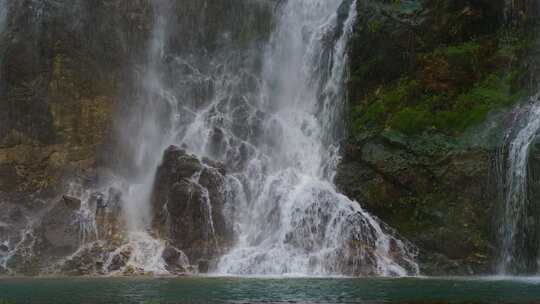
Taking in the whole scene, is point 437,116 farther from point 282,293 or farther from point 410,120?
point 282,293

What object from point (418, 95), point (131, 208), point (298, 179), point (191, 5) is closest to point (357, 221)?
point (298, 179)

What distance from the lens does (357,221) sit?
26.5 m

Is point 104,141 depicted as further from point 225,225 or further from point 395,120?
point 395,120

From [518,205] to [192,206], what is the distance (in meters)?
14.6

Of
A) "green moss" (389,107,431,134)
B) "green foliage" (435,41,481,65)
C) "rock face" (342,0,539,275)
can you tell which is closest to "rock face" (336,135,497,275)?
"rock face" (342,0,539,275)

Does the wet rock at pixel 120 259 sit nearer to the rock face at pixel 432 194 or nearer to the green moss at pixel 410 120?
the rock face at pixel 432 194

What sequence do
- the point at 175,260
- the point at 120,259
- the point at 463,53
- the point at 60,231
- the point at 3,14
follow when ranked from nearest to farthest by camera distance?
the point at 175,260
the point at 120,259
the point at 463,53
the point at 60,231
the point at 3,14

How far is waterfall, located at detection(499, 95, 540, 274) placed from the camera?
23.4 meters

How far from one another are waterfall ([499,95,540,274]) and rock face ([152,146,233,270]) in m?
12.4

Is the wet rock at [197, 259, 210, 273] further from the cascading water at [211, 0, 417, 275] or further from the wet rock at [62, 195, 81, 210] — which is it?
the wet rock at [62, 195, 81, 210]

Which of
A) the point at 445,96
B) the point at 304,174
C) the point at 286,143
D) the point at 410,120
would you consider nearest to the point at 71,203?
the point at 286,143

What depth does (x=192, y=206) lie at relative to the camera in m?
28.4

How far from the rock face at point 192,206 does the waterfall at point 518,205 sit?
12.4 metres

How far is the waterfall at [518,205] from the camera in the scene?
2341 centimetres
